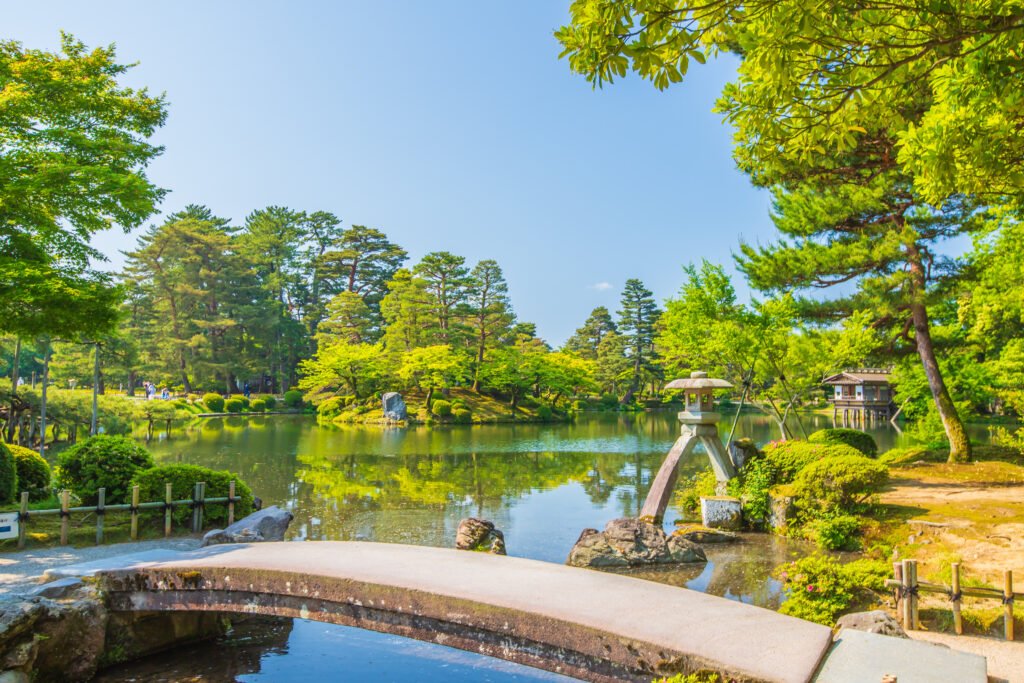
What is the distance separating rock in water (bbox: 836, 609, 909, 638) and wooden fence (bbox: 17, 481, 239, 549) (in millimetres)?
7460

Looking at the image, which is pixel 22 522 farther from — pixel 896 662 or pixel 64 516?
pixel 896 662

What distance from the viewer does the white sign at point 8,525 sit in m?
6.89

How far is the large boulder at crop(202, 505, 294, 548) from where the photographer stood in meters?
7.23

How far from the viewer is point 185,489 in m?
8.50

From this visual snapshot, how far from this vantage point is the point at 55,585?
5.27 m

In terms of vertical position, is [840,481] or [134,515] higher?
[840,481]

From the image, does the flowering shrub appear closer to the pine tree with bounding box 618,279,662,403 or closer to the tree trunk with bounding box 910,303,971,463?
the tree trunk with bounding box 910,303,971,463

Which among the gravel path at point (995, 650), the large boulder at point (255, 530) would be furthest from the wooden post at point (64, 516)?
the gravel path at point (995, 650)

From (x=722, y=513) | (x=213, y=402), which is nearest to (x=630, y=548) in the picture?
(x=722, y=513)

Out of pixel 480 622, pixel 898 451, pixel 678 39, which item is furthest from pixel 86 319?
pixel 898 451

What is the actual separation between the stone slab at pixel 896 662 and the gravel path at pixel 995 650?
0.75 meters

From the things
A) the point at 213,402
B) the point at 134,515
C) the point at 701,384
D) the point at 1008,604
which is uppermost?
the point at 701,384

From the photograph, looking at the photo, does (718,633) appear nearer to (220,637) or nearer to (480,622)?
(480,622)

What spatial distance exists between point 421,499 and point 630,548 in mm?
5998
